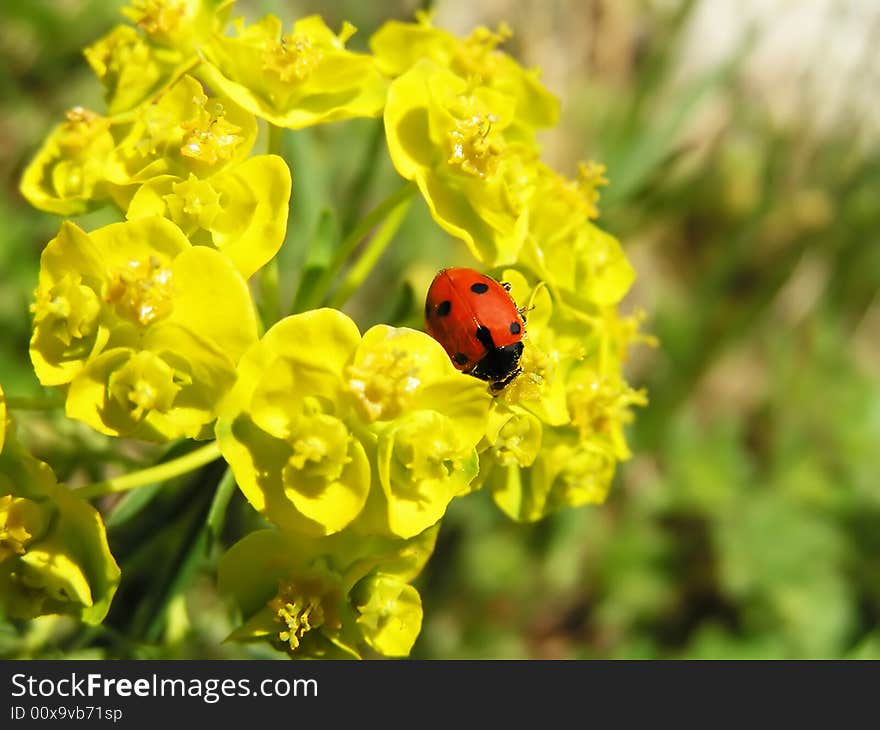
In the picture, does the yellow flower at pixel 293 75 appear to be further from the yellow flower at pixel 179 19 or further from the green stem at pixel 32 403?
the green stem at pixel 32 403

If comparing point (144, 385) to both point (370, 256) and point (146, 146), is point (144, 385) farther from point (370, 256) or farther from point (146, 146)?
point (370, 256)

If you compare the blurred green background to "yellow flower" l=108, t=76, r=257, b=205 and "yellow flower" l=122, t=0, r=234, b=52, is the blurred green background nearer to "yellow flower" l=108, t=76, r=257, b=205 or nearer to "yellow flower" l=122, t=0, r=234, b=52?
"yellow flower" l=122, t=0, r=234, b=52

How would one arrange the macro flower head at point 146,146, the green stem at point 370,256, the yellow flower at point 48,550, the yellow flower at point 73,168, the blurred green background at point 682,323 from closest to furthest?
the yellow flower at point 48,550 → the macro flower head at point 146,146 → the yellow flower at point 73,168 → the green stem at point 370,256 → the blurred green background at point 682,323

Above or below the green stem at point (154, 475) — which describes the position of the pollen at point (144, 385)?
above

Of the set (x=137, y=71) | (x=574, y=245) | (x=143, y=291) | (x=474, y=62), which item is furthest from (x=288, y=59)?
(x=574, y=245)

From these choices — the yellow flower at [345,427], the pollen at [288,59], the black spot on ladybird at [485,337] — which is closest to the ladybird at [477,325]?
the black spot on ladybird at [485,337]

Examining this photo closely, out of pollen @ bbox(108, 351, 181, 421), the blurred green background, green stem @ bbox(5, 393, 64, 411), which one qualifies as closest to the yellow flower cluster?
pollen @ bbox(108, 351, 181, 421)
